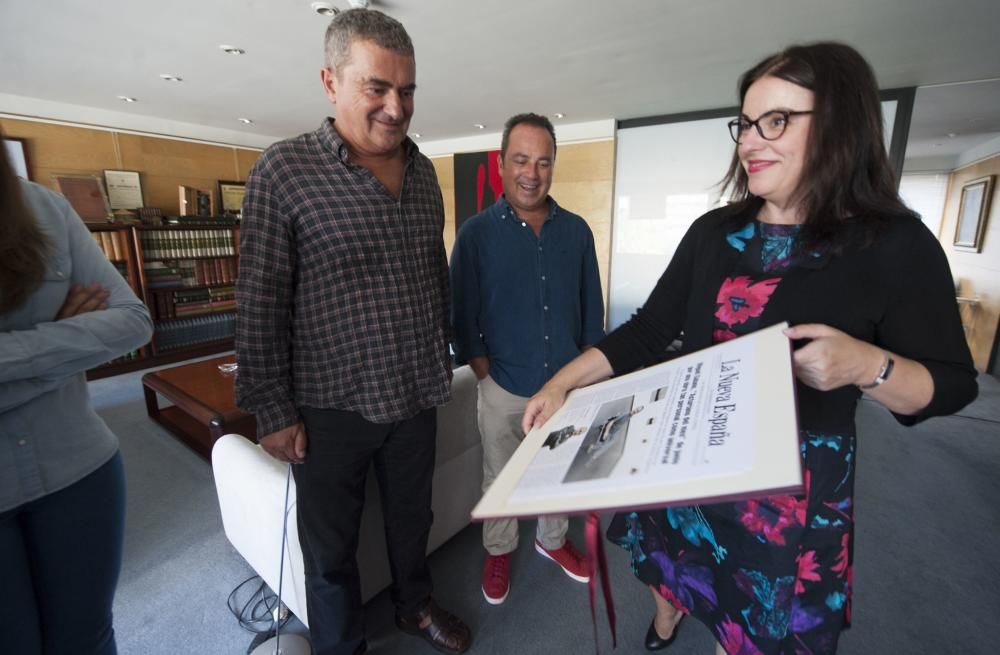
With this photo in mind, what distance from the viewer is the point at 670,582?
1088 millimetres

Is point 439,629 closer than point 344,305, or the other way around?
point 344,305

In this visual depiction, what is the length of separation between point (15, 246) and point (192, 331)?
4.71 metres

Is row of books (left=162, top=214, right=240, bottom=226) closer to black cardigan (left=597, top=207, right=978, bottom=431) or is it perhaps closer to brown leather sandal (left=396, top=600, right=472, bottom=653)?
brown leather sandal (left=396, top=600, right=472, bottom=653)

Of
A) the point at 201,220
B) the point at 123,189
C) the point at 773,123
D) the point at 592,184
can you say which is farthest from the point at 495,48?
the point at 123,189

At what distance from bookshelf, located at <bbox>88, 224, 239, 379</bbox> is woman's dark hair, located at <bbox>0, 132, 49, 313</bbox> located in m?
3.90

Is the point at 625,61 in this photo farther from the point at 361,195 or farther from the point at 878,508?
the point at 878,508

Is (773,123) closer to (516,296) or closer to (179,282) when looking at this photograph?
(516,296)

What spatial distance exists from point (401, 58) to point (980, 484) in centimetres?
361

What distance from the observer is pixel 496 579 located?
1.71 meters

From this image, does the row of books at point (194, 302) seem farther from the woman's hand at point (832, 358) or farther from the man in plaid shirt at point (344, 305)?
the woman's hand at point (832, 358)

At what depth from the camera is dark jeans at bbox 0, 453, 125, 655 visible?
83 cm

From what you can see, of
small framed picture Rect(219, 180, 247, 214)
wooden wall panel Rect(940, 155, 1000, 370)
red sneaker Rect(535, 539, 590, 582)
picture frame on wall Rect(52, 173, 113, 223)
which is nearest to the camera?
red sneaker Rect(535, 539, 590, 582)

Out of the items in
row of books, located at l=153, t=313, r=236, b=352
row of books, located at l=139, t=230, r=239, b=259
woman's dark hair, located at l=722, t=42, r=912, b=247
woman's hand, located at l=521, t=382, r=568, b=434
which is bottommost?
row of books, located at l=153, t=313, r=236, b=352

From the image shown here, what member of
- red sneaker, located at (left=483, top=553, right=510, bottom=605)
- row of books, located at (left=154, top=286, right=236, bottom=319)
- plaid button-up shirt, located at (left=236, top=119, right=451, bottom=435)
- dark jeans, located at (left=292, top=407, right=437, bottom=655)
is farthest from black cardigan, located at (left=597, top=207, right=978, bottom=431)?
row of books, located at (left=154, top=286, right=236, bottom=319)
